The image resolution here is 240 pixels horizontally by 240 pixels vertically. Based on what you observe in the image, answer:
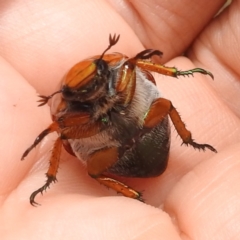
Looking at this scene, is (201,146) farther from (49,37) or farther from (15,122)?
(49,37)

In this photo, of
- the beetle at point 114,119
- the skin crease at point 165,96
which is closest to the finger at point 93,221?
the skin crease at point 165,96

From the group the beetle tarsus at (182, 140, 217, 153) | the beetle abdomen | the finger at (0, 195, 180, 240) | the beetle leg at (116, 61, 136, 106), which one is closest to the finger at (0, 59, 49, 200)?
the finger at (0, 195, 180, 240)

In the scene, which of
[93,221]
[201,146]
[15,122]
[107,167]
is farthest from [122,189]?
[15,122]

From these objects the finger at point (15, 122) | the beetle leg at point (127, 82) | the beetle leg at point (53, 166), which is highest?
the beetle leg at point (127, 82)

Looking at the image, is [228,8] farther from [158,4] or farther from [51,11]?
[51,11]

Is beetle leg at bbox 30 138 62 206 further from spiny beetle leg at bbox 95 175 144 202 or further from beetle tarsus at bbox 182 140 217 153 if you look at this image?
beetle tarsus at bbox 182 140 217 153

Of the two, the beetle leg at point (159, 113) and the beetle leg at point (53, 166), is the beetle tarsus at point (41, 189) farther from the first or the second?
the beetle leg at point (159, 113)
